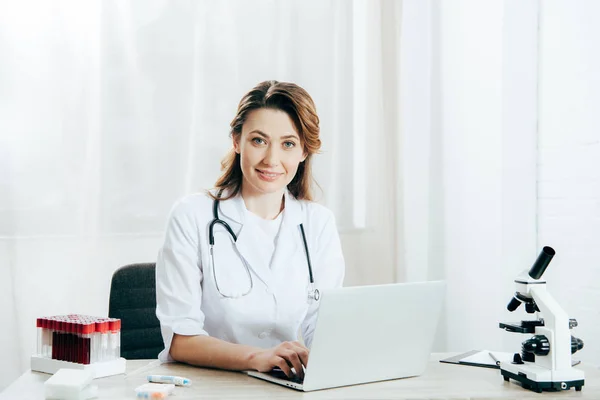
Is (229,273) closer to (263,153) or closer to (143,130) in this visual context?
(263,153)

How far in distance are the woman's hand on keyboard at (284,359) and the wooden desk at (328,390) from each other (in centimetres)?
4

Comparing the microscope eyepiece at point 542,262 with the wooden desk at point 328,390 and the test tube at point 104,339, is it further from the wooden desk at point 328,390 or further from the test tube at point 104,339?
the test tube at point 104,339

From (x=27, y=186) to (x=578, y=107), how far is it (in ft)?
6.69

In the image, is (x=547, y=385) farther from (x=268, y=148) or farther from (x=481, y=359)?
(x=268, y=148)

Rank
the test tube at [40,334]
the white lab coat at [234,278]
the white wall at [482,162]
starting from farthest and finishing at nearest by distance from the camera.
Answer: the white wall at [482,162] → the white lab coat at [234,278] → the test tube at [40,334]

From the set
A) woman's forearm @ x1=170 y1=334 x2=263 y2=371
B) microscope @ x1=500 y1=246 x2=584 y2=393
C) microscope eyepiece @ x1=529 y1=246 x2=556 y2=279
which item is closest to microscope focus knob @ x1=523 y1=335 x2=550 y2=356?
microscope @ x1=500 y1=246 x2=584 y2=393

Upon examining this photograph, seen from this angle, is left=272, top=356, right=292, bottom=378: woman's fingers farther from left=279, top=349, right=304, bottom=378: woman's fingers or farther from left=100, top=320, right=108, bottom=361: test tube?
left=100, top=320, right=108, bottom=361: test tube

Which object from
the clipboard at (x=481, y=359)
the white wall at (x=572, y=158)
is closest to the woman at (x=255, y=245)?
the clipboard at (x=481, y=359)

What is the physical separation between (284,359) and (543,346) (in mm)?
538

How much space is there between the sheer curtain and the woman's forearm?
1224 millimetres

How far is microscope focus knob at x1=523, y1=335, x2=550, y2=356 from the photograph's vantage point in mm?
1491

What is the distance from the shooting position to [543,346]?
149 centimetres

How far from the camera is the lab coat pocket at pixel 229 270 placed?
6.30 ft

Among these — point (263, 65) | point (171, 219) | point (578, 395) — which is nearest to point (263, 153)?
point (171, 219)
